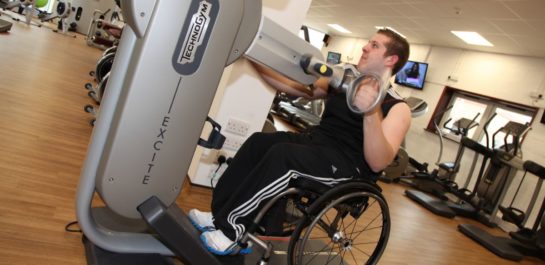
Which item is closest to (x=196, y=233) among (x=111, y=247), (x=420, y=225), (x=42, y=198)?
(x=111, y=247)

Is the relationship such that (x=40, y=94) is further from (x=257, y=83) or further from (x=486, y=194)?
(x=486, y=194)

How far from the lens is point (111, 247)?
1335 millimetres

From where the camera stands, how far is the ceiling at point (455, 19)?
15.3 feet

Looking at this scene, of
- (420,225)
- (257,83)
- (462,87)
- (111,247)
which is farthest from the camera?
(462,87)

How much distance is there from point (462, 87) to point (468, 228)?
3600mm

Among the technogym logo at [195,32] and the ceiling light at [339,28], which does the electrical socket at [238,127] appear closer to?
the technogym logo at [195,32]

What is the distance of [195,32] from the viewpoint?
3.70ft

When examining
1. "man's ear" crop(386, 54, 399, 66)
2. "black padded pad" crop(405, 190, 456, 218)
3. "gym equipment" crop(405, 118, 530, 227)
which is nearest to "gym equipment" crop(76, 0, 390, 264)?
"man's ear" crop(386, 54, 399, 66)

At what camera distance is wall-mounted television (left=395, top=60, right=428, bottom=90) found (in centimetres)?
776

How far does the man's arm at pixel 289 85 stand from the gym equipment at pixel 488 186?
3616mm

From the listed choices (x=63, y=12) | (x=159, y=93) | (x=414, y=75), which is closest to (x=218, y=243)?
(x=159, y=93)

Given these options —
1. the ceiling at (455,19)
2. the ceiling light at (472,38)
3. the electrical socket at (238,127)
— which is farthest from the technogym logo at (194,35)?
the ceiling light at (472,38)

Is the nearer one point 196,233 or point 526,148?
point 196,233

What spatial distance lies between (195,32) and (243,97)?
1.29 meters
